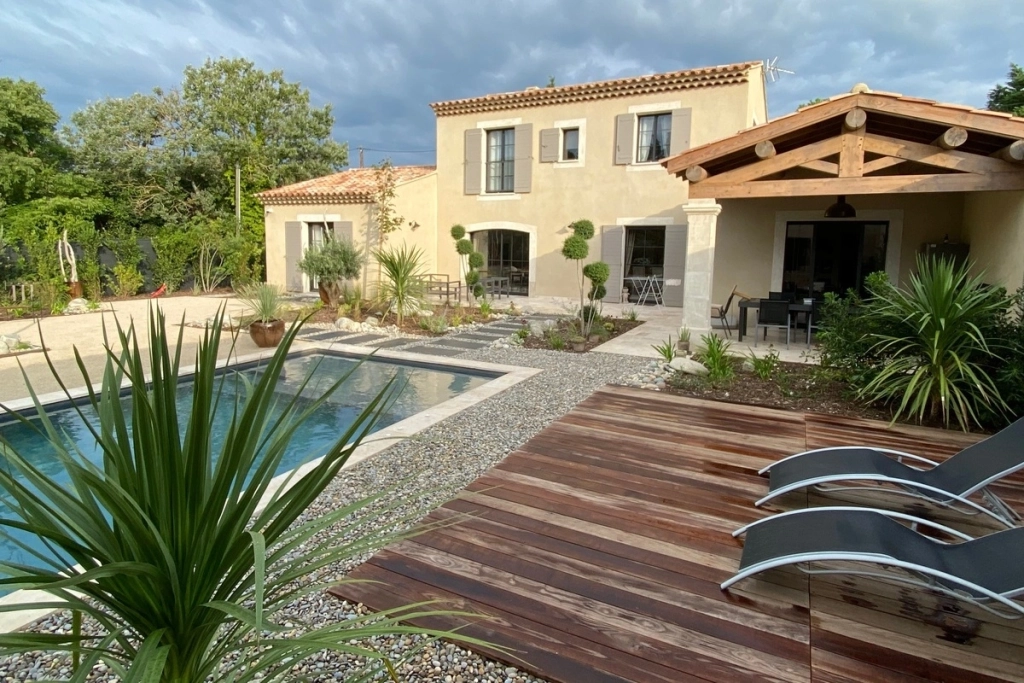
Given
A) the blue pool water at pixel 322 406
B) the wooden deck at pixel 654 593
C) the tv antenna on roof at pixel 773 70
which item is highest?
the tv antenna on roof at pixel 773 70

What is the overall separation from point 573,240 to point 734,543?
8.99 meters

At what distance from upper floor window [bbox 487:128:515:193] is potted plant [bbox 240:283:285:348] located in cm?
839

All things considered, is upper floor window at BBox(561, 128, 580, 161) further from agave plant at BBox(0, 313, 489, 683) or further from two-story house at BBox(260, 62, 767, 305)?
agave plant at BBox(0, 313, 489, 683)

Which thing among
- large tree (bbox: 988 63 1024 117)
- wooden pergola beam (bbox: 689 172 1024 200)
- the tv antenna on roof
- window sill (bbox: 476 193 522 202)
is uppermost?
large tree (bbox: 988 63 1024 117)

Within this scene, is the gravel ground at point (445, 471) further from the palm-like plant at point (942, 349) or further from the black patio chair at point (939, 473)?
the palm-like plant at point (942, 349)

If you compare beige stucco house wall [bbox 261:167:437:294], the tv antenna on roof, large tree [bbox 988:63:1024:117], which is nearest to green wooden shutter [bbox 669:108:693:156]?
the tv antenna on roof

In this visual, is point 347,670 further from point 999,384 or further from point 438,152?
point 438,152

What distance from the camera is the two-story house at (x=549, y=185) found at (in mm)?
13977

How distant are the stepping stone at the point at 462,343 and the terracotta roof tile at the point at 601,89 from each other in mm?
8186

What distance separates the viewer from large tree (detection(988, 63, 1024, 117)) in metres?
18.9

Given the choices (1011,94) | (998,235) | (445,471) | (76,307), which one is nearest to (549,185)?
(998,235)

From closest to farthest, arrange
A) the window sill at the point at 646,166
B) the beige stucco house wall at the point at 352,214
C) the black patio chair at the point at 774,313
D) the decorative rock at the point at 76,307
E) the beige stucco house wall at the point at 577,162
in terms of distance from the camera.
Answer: the black patio chair at the point at 774,313 → the decorative rock at the point at 76,307 → the beige stucco house wall at the point at 577,162 → the window sill at the point at 646,166 → the beige stucco house wall at the point at 352,214

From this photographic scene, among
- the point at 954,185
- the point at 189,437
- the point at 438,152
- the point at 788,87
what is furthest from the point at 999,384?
the point at 438,152

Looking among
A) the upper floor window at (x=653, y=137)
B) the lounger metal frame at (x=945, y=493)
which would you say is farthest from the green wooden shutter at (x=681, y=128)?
the lounger metal frame at (x=945, y=493)
